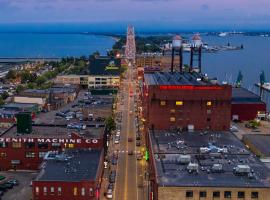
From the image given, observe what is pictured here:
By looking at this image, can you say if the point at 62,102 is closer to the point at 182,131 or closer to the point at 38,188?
the point at 182,131

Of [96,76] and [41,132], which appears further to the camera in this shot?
[96,76]

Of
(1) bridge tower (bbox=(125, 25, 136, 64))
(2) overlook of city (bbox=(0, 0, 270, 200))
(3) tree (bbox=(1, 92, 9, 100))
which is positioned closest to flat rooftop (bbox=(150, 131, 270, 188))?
(2) overlook of city (bbox=(0, 0, 270, 200))

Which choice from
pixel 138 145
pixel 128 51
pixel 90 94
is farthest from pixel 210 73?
pixel 138 145

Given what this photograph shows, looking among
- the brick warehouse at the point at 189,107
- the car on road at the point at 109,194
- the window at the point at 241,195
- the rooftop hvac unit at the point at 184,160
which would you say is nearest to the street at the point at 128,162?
the car on road at the point at 109,194

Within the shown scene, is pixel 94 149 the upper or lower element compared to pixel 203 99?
lower

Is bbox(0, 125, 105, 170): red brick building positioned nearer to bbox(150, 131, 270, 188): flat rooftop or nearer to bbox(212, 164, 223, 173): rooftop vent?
bbox(150, 131, 270, 188): flat rooftop

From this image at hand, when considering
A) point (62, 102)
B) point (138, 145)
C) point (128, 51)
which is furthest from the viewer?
point (128, 51)

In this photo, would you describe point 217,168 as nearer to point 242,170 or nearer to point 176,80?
point 242,170
